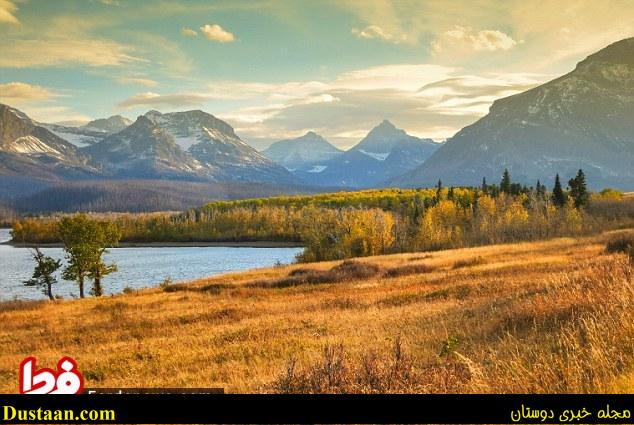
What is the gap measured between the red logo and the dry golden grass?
5086 mm

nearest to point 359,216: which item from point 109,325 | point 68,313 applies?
point 68,313

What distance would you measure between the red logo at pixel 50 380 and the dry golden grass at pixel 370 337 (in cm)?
509

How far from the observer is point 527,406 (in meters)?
5.61

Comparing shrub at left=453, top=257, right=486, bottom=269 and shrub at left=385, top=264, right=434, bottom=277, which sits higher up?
shrub at left=453, top=257, right=486, bottom=269

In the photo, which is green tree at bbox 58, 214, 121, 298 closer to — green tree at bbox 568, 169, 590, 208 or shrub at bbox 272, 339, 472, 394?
shrub at bbox 272, 339, 472, 394

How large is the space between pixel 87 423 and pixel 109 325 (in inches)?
1127

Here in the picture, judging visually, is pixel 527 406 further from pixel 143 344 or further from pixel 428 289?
pixel 428 289

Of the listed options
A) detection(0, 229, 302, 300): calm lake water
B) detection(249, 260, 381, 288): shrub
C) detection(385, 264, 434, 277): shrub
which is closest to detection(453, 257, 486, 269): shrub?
detection(385, 264, 434, 277): shrub

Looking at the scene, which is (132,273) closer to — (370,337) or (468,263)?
(468,263)

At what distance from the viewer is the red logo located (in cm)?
534

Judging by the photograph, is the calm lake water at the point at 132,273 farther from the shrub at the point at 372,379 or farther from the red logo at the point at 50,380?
the red logo at the point at 50,380

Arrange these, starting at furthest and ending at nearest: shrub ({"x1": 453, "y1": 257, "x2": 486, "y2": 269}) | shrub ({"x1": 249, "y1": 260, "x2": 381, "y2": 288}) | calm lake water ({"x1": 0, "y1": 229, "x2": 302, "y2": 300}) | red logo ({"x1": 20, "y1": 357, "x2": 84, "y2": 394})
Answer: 1. calm lake water ({"x1": 0, "y1": 229, "x2": 302, "y2": 300})
2. shrub ({"x1": 453, "y1": 257, "x2": 486, "y2": 269})
3. shrub ({"x1": 249, "y1": 260, "x2": 381, "y2": 288})
4. red logo ({"x1": 20, "y1": 357, "x2": 84, "y2": 394})

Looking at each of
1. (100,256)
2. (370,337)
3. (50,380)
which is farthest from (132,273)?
(50,380)

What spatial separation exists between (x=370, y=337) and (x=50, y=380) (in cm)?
1537
